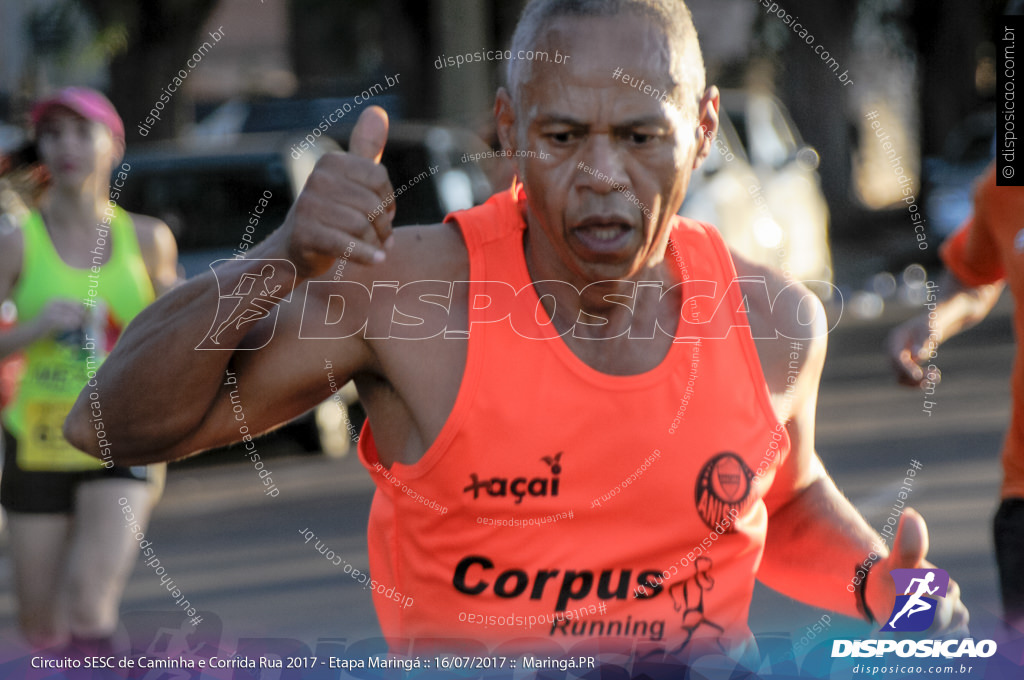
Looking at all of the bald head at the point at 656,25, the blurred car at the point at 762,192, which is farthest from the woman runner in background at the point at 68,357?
the blurred car at the point at 762,192

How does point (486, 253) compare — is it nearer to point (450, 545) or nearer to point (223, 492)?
point (450, 545)

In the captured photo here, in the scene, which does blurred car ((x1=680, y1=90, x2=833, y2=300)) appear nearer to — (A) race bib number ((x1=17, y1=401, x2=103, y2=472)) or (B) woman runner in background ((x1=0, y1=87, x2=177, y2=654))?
(B) woman runner in background ((x1=0, y1=87, x2=177, y2=654))

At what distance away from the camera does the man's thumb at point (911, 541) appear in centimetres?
192

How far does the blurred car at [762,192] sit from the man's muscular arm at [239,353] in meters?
5.31

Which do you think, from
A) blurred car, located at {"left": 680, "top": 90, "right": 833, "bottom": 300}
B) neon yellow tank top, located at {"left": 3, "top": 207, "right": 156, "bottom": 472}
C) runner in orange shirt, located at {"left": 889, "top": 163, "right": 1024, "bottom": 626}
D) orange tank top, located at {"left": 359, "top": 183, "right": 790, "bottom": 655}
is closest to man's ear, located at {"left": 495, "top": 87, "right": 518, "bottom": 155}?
orange tank top, located at {"left": 359, "top": 183, "right": 790, "bottom": 655}

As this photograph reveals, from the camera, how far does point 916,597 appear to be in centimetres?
201

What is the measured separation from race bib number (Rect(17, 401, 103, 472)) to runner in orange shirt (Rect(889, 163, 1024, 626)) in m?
2.38

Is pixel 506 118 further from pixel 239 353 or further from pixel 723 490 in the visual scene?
pixel 723 490

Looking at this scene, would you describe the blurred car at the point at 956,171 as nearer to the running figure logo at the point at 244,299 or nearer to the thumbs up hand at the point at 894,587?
the thumbs up hand at the point at 894,587

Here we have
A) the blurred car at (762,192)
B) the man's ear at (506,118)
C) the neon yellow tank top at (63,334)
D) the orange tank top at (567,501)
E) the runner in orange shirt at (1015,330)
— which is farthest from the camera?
the blurred car at (762,192)

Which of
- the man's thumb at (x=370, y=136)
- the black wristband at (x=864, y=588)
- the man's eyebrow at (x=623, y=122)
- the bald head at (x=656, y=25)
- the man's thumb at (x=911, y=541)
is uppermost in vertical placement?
the bald head at (x=656, y=25)

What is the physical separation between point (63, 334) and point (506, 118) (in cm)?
253

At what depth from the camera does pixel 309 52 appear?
27.8 m

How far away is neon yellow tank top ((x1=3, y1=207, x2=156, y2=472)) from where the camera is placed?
4.18m
